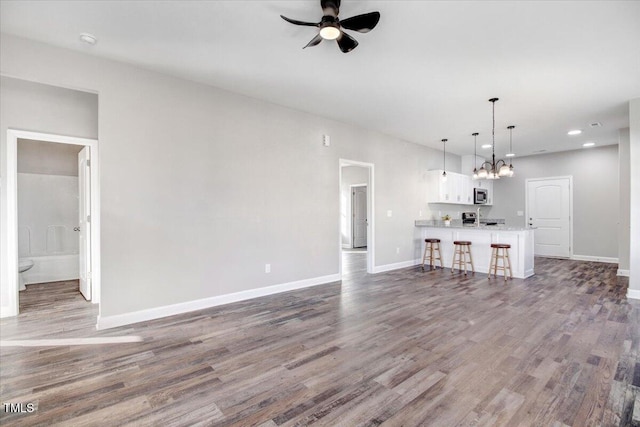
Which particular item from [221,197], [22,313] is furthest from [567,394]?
[22,313]

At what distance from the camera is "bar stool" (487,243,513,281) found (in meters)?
5.66

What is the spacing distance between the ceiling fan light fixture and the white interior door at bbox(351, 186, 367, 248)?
8027 mm

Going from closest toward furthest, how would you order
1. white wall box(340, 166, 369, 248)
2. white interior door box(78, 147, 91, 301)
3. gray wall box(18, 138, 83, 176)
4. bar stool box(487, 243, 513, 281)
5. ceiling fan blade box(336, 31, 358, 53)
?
ceiling fan blade box(336, 31, 358, 53)
white interior door box(78, 147, 91, 301)
gray wall box(18, 138, 83, 176)
bar stool box(487, 243, 513, 281)
white wall box(340, 166, 369, 248)

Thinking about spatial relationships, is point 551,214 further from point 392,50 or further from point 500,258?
point 392,50

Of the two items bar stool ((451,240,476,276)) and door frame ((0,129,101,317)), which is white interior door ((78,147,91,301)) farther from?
bar stool ((451,240,476,276))

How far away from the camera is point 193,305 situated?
3.85 metres

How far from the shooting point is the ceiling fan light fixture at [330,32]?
235 centimetres

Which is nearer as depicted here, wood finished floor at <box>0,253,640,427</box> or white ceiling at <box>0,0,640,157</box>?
wood finished floor at <box>0,253,640,427</box>

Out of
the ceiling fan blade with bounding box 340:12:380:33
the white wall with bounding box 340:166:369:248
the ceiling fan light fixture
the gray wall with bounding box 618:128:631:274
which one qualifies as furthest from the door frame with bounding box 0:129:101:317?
the gray wall with bounding box 618:128:631:274

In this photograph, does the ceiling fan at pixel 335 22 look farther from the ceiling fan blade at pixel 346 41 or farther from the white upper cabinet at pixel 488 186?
the white upper cabinet at pixel 488 186

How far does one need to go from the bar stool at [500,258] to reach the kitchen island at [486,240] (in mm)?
104

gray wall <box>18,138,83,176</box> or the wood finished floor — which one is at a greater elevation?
gray wall <box>18,138,83,176</box>

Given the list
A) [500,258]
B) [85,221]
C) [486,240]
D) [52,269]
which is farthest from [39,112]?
[500,258]

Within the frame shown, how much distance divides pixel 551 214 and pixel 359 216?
5.22 m
